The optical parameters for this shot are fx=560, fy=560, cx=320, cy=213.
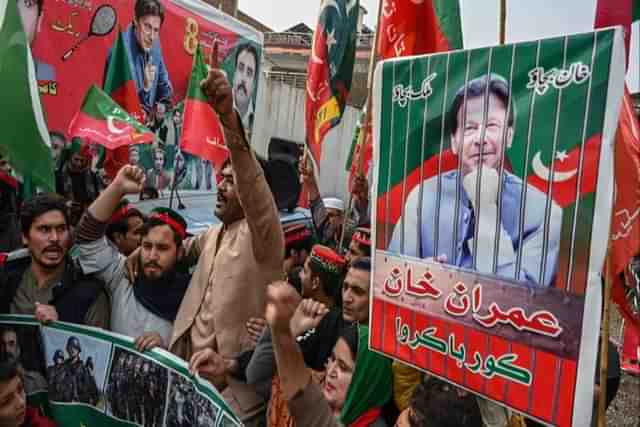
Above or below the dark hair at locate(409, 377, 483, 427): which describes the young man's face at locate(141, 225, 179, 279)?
above

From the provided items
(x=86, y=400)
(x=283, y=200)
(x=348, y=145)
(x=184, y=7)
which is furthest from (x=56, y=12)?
(x=348, y=145)

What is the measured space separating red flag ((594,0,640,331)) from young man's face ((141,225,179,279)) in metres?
1.66

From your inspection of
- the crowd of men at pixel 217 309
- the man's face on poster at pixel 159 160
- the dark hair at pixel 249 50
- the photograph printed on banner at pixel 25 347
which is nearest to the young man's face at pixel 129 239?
the crowd of men at pixel 217 309

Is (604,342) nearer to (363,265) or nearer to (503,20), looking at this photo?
(363,265)

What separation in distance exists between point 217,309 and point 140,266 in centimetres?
44

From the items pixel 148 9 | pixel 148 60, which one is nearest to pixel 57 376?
pixel 148 60

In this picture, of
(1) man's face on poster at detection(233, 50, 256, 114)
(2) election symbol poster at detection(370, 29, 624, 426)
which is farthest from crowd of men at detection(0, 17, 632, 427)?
(1) man's face on poster at detection(233, 50, 256, 114)

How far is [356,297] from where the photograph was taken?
1968 millimetres

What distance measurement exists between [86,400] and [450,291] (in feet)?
4.44

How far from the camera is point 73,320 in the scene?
2.18m

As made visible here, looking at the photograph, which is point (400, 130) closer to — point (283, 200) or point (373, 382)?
point (373, 382)

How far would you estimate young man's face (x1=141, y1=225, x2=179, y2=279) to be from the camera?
7.54 feet

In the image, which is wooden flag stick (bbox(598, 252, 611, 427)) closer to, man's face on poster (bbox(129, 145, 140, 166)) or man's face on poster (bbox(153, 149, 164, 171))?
man's face on poster (bbox(129, 145, 140, 166))

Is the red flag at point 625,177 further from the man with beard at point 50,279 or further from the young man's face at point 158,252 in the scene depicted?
the man with beard at point 50,279
